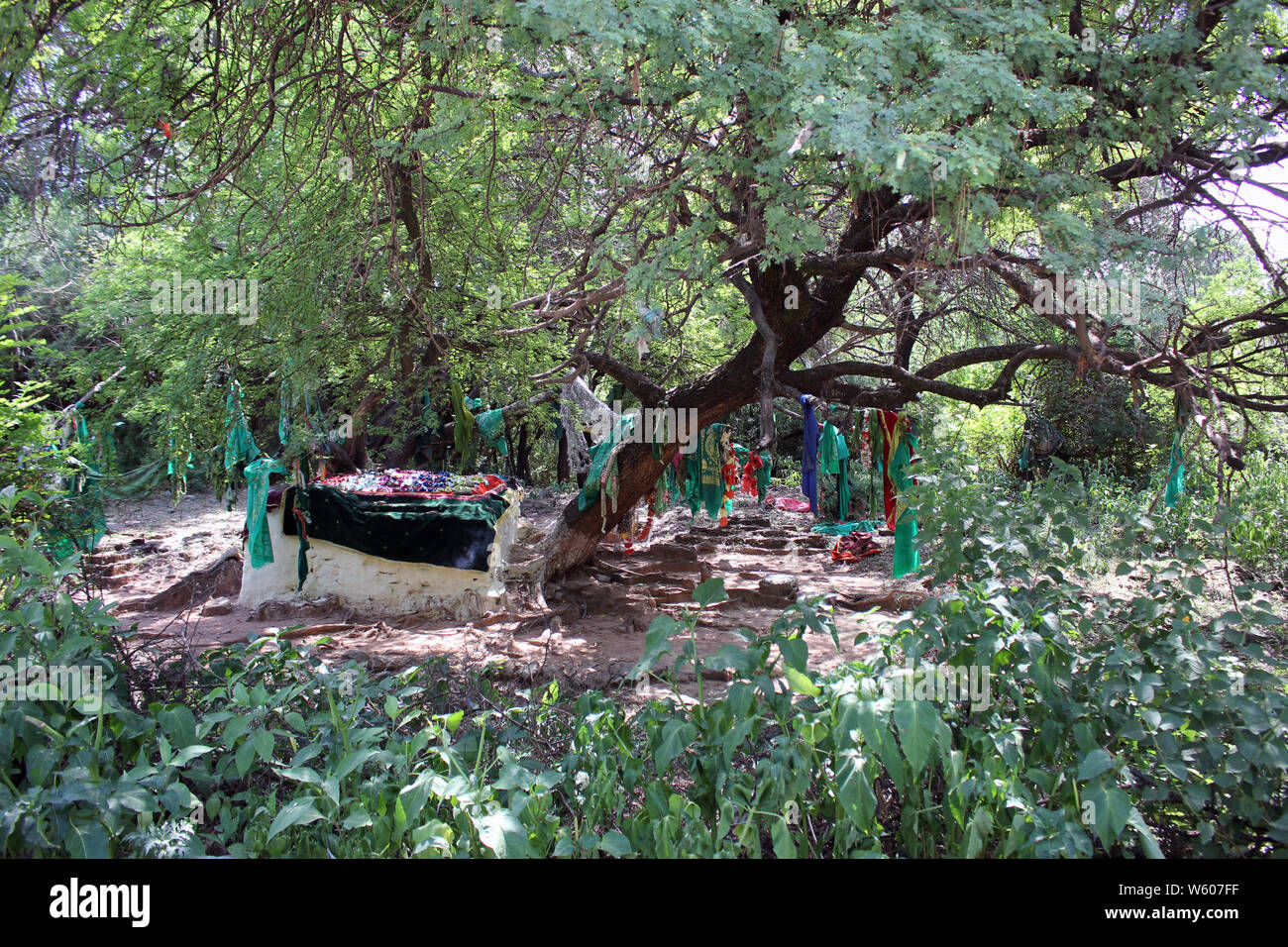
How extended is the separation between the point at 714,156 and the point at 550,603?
5.16m

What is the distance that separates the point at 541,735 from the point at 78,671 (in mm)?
1680

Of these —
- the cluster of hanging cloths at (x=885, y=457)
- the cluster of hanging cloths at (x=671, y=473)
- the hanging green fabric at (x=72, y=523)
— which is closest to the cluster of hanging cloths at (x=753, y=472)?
the cluster of hanging cloths at (x=671, y=473)

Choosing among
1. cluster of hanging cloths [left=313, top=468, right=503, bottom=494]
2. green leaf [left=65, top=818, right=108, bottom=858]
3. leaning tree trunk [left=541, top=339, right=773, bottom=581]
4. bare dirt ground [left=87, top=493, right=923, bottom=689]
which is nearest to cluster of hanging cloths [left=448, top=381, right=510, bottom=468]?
cluster of hanging cloths [left=313, top=468, right=503, bottom=494]

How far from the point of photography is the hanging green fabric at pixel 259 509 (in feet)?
23.0

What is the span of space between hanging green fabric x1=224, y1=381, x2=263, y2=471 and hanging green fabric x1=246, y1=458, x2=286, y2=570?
34cm

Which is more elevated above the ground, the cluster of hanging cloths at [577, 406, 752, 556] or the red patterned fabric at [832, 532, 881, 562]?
the cluster of hanging cloths at [577, 406, 752, 556]

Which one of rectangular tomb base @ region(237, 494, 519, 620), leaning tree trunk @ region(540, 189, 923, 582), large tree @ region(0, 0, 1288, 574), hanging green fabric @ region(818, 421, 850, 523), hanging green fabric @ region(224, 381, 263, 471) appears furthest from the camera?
hanging green fabric @ region(818, 421, 850, 523)

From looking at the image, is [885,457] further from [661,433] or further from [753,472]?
[753,472]

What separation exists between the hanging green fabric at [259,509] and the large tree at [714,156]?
110cm

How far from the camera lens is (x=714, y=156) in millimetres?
4148

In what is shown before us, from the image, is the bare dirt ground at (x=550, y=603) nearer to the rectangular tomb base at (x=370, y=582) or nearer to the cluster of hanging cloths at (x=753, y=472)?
the rectangular tomb base at (x=370, y=582)

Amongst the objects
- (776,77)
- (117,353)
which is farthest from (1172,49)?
(117,353)

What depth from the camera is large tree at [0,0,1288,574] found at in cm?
348

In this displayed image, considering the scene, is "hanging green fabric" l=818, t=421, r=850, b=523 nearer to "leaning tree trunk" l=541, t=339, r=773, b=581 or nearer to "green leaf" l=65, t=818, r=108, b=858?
"leaning tree trunk" l=541, t=339, r=773, b=581
